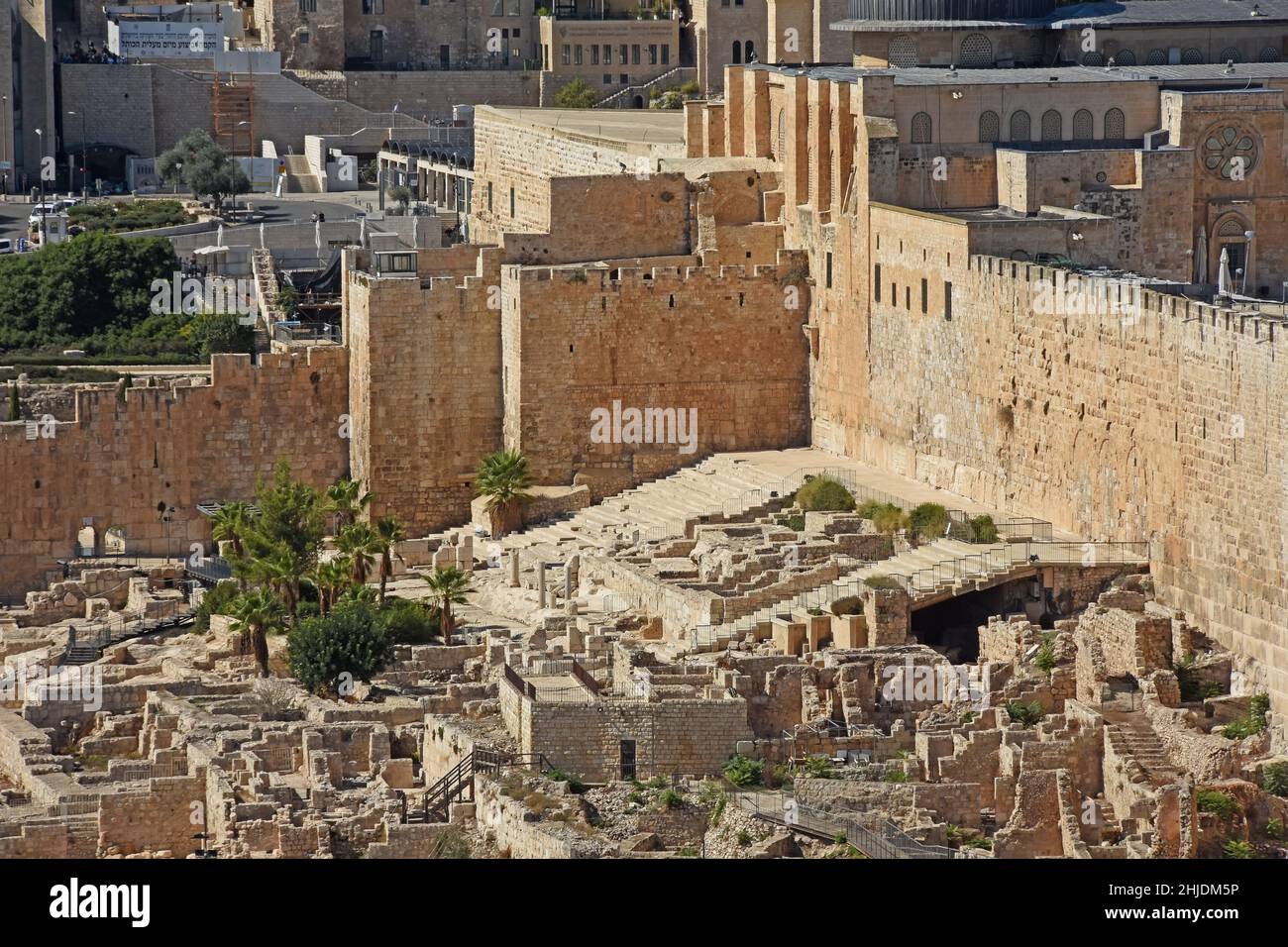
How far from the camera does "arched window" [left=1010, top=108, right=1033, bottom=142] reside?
4894cm

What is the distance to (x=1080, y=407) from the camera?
130ft

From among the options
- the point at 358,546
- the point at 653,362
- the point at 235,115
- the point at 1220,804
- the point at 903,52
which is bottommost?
the point at 1220,804

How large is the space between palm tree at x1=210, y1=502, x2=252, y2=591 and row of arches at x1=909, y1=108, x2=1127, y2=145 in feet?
44.5

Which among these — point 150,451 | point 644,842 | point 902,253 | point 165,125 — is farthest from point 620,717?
point 165,125

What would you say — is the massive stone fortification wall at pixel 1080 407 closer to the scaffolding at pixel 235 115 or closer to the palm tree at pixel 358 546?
the palm tree at pixel 358 546

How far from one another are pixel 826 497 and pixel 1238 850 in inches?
545

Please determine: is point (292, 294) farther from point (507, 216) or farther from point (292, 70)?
point (292, 70)

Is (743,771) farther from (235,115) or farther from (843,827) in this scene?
(235,115)

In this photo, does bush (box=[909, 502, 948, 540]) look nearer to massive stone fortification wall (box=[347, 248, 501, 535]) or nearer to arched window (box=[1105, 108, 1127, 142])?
arched window (box=[1105, 108, 1127, 142])

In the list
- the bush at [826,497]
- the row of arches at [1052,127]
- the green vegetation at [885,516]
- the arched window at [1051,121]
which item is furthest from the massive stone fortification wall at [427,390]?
the arched window at [1051,121]

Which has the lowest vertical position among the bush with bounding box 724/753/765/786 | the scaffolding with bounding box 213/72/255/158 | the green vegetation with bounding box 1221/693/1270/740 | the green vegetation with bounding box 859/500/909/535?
the bush with bounding box 724/753/765/786

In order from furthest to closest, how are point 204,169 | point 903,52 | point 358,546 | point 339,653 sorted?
point 204,169 < point 903,52 < point 358,546 < point 339,653

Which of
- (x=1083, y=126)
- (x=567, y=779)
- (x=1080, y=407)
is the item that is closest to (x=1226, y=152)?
(x=1083, y=126)

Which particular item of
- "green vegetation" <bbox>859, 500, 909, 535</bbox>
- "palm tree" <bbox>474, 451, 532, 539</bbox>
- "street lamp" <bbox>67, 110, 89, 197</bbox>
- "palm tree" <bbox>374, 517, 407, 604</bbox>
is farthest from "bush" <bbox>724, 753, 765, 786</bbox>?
"street lamp" <bbox>67, 110, 89, 197</bbox>
